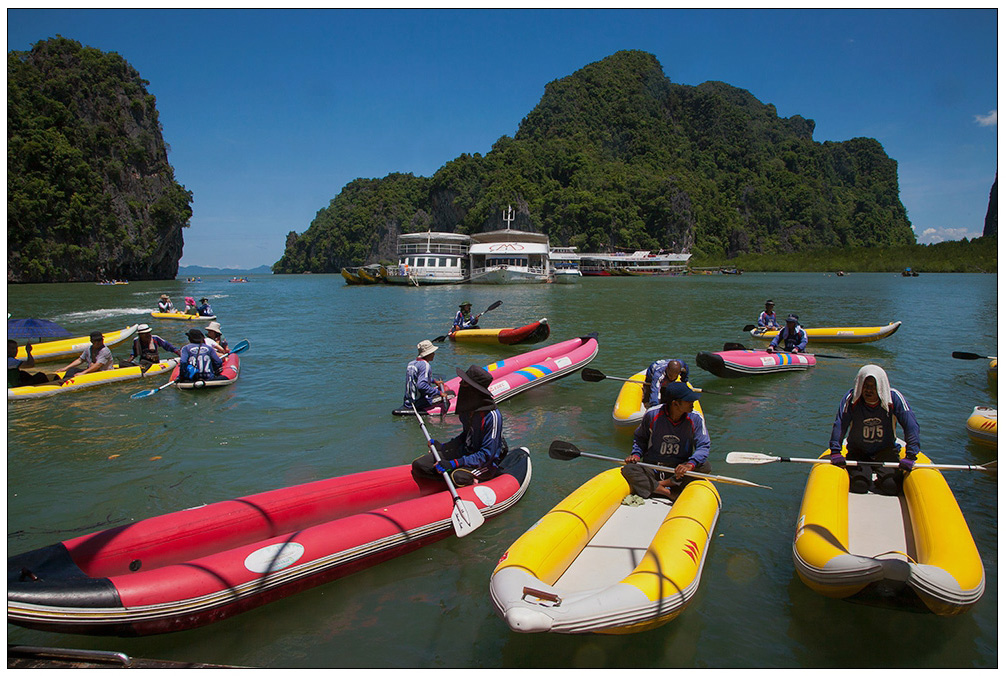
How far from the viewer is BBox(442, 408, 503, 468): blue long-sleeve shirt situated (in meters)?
5.70

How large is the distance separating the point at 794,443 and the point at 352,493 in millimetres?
6341

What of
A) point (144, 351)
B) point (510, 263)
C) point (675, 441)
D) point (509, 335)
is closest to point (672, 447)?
point (675, 441)

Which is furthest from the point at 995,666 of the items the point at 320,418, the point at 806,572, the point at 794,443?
the point at 320,418

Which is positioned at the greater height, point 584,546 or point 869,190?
point 869,190

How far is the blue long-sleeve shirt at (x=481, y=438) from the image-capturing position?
570 cm

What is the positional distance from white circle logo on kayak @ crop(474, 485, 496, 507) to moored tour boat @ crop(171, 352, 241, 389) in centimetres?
781

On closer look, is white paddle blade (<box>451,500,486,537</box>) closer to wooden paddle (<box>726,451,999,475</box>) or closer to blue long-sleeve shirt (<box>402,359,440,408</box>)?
wooden paddle (<box>726,451,999,475</box>)

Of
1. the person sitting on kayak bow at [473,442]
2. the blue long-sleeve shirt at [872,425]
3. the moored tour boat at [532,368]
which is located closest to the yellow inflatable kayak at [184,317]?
the moored tour boat at [532,368]

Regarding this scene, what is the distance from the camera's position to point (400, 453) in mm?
7680

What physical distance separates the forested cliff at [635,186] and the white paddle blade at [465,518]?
9297 cm

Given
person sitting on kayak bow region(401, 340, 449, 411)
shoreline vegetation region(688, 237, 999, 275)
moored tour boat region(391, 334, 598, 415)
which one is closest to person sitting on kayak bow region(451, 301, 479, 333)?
moored tour boat region(391, 334, 598, 415)

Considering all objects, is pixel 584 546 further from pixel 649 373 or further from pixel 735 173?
pixel 735 173

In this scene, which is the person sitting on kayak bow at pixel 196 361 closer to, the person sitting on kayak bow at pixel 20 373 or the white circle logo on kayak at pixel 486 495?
the person sitting on kayak bow at pixel 20 373

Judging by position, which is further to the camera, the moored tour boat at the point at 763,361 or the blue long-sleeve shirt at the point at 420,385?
the moored tour boat at the point at 763,361
